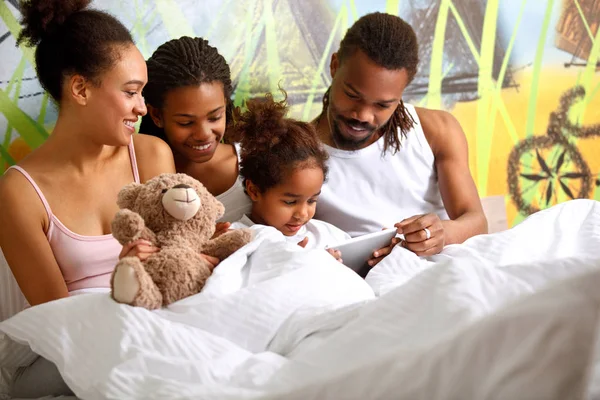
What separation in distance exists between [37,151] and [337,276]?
2.30 feet

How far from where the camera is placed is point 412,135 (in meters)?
2.05

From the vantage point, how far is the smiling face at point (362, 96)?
1.83m

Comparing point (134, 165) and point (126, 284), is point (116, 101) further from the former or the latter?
point (126, 284)

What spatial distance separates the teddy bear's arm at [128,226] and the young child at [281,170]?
1.42 ft

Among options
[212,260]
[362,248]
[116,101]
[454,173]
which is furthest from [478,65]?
[212,260]

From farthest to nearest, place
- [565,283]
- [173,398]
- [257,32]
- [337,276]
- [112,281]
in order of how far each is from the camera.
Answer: [257,32] < [337,276] < [112,281] < [173,398] < [565,283]

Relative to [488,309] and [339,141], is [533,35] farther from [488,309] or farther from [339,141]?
[488,309]

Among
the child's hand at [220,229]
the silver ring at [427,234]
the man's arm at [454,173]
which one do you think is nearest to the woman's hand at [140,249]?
the child's hand at [220,229]

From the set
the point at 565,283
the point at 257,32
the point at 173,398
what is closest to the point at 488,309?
the point at 565,283

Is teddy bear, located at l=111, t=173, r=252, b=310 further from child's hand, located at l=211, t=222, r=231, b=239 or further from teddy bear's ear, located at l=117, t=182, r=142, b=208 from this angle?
child's hand, located at l=211, t=222, r=231, b=239

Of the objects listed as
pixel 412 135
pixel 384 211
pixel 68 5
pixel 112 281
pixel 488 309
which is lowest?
pixel 384 211

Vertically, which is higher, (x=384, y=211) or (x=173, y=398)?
(x=173, y=398)

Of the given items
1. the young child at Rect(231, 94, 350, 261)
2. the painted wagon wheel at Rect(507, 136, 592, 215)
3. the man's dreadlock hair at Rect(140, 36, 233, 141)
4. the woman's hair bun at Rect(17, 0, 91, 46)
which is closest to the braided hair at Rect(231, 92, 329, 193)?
the young child at Rect(231, 94, 350, 261)

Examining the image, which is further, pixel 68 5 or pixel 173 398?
pixel 68 5
